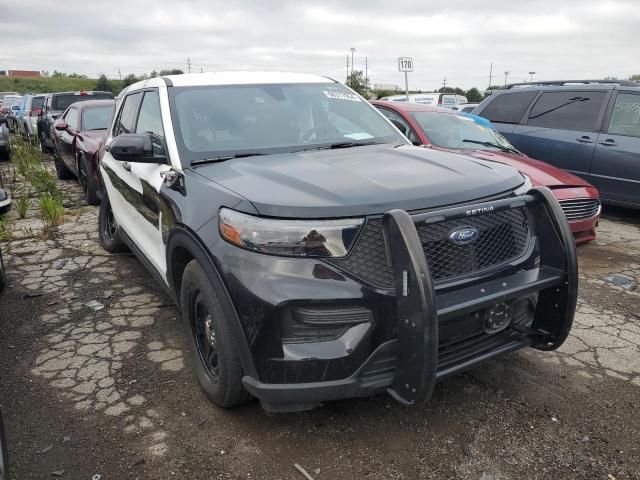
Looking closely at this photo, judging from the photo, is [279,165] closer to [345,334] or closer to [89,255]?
[345,334]

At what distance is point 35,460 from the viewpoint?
2.61 metres

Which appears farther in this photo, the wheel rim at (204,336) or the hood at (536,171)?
the hood at (536,171)

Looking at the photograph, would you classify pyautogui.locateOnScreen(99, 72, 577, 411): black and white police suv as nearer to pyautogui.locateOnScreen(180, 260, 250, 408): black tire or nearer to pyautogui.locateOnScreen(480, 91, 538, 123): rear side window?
pyautogui.locateOnScreen(180, 260, 250, 408): black tire

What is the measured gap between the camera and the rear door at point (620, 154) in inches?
268

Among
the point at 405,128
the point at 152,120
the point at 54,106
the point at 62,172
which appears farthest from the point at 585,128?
the point at 54,106

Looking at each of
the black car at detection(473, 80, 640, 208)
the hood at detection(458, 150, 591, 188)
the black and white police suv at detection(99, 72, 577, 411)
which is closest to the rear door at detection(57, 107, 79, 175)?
the black and white police suv at detection(99, 72, 577, 411)

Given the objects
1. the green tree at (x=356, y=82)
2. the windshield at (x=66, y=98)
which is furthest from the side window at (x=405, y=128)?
the green tree at (x=356, y=82)

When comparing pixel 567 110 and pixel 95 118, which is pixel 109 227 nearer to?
pixel 95 118

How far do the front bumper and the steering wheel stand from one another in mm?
1485

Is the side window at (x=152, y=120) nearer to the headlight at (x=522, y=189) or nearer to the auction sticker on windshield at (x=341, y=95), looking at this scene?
the auction sticker on windshield at (x=341, y=95)

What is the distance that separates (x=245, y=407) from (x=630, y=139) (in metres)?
6.26

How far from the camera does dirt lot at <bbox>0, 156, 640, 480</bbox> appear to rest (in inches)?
99.9

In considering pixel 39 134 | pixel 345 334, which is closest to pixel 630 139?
pixel 345 334

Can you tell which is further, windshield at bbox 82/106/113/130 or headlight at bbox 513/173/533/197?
windshield at bbox 82/106/113/130
